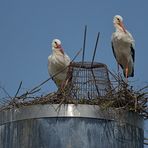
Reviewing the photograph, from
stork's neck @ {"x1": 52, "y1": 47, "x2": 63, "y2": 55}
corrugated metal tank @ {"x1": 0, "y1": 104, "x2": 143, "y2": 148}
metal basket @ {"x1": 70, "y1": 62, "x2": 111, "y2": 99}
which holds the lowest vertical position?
corrugated metal tank @ {"x1": 0, "y1": 104, "x2": 143, "y2": 148}

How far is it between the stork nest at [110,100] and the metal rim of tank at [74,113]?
0.09m

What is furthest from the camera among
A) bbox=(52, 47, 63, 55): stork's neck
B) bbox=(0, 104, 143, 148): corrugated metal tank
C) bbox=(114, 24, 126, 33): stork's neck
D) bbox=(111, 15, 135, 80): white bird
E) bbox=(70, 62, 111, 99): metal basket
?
bbox=(52, 47, 63, 55): stork's neck

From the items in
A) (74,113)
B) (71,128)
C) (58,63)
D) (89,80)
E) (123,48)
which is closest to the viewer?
(71,128)

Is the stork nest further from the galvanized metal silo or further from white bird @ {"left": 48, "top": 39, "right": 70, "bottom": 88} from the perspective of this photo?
white bird @ {"left": 48, "top": 39, "right": 70, "bottom": 88}

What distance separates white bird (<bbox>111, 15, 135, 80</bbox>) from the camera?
506 inches

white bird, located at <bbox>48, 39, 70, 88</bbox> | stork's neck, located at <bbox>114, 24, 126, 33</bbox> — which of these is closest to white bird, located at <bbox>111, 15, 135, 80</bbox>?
stork's neck, located at <bbox>114, 24, 126, 33</bbox>

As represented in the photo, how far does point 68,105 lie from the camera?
8391 millimetres

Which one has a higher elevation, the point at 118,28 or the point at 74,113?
the point at 118,28

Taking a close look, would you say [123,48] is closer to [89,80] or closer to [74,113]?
[89,80]

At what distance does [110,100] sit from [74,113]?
67 centimetres

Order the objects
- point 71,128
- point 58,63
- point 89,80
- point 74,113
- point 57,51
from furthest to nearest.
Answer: point 57,51, point 58,63, point 89,80, point 74,113, point 71,128

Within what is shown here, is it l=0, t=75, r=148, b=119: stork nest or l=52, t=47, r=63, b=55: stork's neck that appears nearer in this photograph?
l=0, t=75, r=148, b=119: stork nest

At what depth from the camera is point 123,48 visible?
42.5ft

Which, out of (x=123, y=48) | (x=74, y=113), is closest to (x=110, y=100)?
(x=74, y=113)
